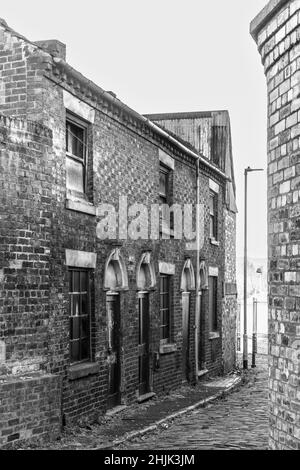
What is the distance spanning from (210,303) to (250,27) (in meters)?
15.6

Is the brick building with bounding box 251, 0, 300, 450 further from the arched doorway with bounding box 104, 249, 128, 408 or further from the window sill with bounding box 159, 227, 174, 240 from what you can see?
the window sill with bounding box 159, 227, 174, 240

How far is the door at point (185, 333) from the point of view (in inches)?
758

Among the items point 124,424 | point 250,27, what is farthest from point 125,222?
point 250,27

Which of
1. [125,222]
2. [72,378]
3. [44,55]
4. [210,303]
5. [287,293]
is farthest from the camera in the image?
[210,303]

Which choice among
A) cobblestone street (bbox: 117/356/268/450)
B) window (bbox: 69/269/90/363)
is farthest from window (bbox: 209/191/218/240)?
window (bbox: 69/269/90/363)

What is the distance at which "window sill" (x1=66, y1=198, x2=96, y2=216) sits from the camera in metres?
11.8

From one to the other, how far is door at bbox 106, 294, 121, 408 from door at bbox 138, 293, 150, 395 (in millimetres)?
1619

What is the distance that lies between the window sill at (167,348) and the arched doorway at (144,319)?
77cm

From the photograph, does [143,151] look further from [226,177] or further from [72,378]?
[226,177]

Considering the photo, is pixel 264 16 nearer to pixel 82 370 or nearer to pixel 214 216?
pixel 82 370

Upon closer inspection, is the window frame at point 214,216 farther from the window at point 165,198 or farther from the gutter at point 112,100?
the window at point 165,198

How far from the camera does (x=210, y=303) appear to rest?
22.1 metres

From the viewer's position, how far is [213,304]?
22391 millimetres

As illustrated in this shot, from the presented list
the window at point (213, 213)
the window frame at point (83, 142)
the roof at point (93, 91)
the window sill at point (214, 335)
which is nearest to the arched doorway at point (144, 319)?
the roof at point (93, 91)
